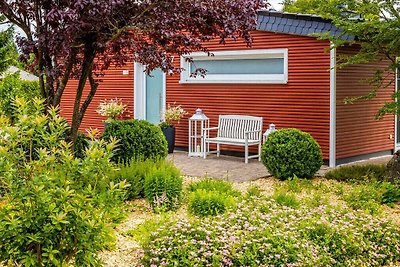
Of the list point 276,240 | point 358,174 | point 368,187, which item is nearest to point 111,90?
point 358,174

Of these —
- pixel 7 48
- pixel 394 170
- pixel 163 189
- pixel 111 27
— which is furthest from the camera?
pixel 7 48

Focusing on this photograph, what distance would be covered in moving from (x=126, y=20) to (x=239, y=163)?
4.89m

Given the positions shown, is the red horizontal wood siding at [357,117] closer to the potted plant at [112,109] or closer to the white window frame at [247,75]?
the white window frame at [247,75]

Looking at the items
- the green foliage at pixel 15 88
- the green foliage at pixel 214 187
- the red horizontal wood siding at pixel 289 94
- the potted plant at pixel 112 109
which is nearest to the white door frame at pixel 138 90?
the potted plant at pixel 112 109

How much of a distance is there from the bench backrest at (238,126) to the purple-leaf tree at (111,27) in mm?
4077

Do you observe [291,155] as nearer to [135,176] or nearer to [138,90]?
[135,176]

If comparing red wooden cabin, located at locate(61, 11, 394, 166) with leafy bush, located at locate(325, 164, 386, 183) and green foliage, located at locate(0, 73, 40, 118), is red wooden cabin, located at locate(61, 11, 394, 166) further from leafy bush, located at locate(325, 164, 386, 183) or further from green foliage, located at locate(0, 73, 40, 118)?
green foliage, located at locate(0, 73, 40, 118)

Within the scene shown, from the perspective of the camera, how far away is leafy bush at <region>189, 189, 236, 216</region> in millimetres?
6379

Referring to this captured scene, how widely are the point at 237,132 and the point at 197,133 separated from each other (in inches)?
52.9

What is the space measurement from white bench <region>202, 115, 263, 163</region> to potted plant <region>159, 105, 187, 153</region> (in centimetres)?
78

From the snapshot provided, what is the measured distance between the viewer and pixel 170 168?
24.8ft

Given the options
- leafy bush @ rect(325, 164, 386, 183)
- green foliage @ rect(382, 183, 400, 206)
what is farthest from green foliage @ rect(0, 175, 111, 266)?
leafy bush @ rect(325, 164, 386, 183)

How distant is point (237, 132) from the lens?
1232cm

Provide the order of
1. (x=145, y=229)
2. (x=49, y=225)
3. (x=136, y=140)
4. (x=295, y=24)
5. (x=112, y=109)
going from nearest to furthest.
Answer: (x=49, y=225) < (x=145, y=229) < (x=136, y=140) < (x=295, y=24) < (x=112, y=109)
